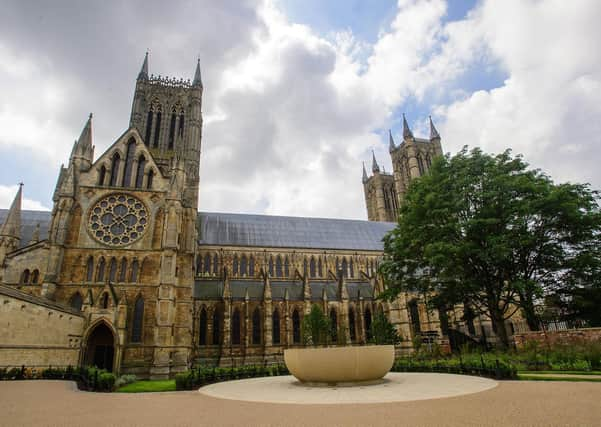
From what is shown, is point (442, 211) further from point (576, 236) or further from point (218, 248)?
point (218, 248)

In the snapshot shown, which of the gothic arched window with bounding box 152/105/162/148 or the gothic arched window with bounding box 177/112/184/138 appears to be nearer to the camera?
the gothic arched window with bounding box 152/105/162/148

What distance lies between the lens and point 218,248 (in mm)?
43250

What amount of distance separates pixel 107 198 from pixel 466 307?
3218cm

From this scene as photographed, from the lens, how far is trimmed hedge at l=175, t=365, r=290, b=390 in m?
16.8

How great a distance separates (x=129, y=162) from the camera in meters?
32.9

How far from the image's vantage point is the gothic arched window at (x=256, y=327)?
121ft

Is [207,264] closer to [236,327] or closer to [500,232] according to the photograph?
[236,327]

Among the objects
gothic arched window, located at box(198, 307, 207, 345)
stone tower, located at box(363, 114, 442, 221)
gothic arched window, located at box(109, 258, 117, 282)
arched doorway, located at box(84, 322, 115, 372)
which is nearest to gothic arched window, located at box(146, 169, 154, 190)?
gothic arched window, located at box(109, 258, 117, 282)

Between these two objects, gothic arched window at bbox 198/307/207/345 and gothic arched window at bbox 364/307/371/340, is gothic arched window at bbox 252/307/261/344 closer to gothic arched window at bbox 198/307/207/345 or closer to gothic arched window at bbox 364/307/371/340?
gothic arched window at bbox 198/307/207/345

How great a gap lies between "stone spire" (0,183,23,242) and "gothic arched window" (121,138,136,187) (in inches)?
423

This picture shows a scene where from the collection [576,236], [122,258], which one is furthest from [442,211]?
[122,258]

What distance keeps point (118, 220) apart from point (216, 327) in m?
14.6

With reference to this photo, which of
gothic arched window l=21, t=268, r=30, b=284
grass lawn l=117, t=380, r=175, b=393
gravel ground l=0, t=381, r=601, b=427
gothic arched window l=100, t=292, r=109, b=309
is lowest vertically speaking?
grass lawn l=117, t=380, r=175, b=393

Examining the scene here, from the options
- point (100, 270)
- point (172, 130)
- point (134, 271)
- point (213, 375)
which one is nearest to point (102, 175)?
point (100, 270)
